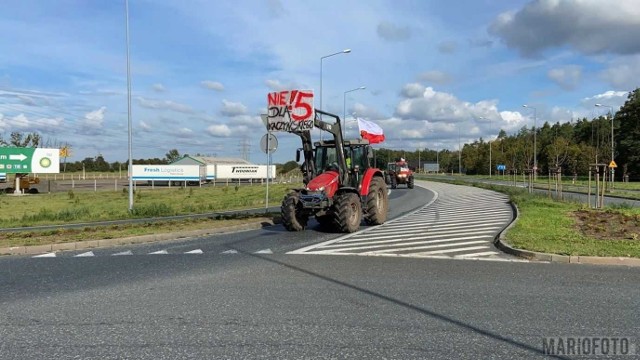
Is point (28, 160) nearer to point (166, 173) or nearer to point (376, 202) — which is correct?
point (166, 173)

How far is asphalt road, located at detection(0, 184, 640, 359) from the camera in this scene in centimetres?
506

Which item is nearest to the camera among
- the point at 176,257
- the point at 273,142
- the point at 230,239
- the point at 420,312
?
the point at 420,312

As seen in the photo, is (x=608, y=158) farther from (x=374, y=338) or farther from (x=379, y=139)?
(x=374, y=338)

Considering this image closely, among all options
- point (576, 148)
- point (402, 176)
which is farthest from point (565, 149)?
point (402, 176)

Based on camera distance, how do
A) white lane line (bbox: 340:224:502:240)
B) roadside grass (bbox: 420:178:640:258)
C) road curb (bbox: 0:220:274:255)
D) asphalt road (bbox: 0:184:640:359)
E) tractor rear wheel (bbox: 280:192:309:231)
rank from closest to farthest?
asphalt road (bbox: 0:184:640:359) → roadside grass (bbox: 420:178:640:258) → road curb (bbox: 0:220:274:255) → white lane line (bbox: 340:224:502:240) → tractor rear wheel (bbox: 280:192:309:231)

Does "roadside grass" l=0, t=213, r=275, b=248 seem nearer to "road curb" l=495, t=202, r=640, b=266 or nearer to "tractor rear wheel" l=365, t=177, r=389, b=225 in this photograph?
"tractor rear wheel" l=365, t=177, r=389, b=225

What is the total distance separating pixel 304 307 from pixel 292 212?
810 centimetres

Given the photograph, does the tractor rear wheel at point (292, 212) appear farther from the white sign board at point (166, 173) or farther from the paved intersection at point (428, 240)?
the white sign board at point (166, 173)

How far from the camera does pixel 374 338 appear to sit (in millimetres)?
5297

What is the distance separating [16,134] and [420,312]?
97.4 meters

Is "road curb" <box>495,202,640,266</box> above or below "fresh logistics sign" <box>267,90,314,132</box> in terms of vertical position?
below

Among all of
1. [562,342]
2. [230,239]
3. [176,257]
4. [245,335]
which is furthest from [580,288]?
[230,239]

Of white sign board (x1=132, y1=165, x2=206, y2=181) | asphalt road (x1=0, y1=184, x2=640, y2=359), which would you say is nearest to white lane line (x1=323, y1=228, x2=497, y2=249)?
asphalt road (x1=0, y1=184, x2=640, y2=359)

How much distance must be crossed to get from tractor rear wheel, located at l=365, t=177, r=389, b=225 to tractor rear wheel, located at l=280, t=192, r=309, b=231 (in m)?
2.25
